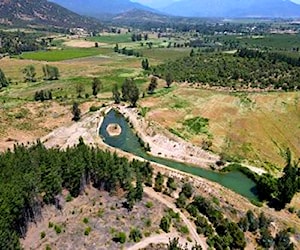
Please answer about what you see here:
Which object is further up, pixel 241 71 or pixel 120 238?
pixel 120 238

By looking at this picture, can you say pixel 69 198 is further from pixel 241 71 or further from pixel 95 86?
pixel 241 71

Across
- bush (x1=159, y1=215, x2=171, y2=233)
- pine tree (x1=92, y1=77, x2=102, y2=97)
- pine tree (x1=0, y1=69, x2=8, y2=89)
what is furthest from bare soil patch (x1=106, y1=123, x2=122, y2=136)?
pine tree (x1=0, y1=69, x2=8, y2=89)

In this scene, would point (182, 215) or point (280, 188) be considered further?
point (280, 188)

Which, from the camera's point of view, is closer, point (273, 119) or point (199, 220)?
point (199, 220)

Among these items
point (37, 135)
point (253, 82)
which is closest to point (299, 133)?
point (253, 82)

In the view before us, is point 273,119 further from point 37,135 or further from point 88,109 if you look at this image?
point 37,135

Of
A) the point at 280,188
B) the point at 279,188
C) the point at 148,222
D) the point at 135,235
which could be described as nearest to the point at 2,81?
the point at 148,222

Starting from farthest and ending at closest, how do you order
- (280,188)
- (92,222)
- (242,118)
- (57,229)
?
(242,118) → (280,188) → (92,222) → (57,229)
